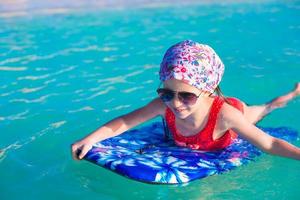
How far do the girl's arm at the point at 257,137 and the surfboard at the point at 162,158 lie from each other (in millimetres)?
378

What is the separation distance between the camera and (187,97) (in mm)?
3574

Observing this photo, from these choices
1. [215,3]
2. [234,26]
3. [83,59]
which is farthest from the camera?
[215,3]

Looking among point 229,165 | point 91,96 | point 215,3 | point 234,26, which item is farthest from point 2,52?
point 215,3

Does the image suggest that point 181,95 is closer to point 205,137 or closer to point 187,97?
point 187,97

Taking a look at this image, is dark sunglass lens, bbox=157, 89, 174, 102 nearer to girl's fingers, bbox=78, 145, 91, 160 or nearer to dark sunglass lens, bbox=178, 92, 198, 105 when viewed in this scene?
dark sunglass lens, bbox=178, 92, 198, 105

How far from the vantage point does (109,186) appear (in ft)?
12.9

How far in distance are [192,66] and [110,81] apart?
3.87 metres

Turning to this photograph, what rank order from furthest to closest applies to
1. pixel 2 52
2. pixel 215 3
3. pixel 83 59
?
pixel 215 3
pixel 2 52
pixel 83 59

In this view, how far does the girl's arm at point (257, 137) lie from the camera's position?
3604 millimetres

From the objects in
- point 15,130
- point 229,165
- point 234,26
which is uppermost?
point 234,26

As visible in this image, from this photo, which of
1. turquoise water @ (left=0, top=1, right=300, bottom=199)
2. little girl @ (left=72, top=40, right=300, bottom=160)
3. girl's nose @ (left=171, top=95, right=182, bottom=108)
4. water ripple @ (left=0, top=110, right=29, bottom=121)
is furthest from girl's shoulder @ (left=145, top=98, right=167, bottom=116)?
water ripple @ (left=0, top=110, right=29, bottom=121)

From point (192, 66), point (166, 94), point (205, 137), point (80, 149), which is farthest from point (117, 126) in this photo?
point (192, 66)

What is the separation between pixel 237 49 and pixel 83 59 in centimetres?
292

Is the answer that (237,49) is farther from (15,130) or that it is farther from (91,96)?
(15,130)
